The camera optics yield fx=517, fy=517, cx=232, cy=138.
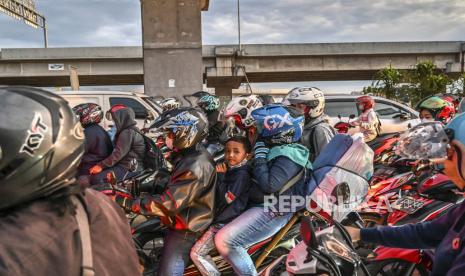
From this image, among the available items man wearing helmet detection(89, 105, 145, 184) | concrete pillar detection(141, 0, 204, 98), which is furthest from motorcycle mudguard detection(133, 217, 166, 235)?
concrete pillar detection(141, 0, 204, 98)

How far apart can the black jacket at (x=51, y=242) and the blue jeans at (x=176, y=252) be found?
7.74ft

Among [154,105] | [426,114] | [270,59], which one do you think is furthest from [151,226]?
[270,59]

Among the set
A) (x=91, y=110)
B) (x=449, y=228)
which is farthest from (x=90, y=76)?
(x=449, y=228)

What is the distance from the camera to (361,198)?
3.73 metres

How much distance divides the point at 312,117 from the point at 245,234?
2437 millimetres

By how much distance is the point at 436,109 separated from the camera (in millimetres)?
7207

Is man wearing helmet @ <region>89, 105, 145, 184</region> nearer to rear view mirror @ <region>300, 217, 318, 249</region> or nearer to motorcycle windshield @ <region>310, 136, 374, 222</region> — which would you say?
motorcycle windshield @ <region>310, 136, 374, 222</region>

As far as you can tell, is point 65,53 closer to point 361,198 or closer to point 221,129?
point 221,129

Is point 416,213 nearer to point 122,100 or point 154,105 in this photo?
point 154,105

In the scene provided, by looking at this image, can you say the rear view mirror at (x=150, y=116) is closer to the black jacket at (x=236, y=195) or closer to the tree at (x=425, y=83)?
the black jacket at (x=236, y=195)

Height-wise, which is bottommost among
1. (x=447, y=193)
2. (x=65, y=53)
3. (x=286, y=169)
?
(x=447, y=193)

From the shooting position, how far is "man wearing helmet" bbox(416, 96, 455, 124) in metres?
7.14

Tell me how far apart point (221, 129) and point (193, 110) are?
12.7 ft

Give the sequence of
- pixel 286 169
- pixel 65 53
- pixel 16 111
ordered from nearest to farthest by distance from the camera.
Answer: pixel 16 111, pixel 286 169, pixel 65 53
